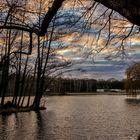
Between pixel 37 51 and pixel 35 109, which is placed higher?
pixel 37 51

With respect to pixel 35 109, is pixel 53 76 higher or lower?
higher

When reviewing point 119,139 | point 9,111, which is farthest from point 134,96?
point 119,139

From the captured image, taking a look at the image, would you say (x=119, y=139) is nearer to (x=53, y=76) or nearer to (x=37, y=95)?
(x=37, y=95)

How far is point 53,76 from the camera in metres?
52.7

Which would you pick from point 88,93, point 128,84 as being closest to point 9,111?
point 128,84

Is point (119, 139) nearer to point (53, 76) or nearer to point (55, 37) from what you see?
point (55, 37)

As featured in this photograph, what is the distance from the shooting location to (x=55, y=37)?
157ft

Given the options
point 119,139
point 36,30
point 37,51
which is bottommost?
point 119,139

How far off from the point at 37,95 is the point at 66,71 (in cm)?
552

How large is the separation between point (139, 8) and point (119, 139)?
43.5 ft

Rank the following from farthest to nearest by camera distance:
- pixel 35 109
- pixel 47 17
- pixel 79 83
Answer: pixel 79 83
pixel 35 109
pixel 47 17

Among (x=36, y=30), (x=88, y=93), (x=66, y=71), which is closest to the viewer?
(x=36, y=30)

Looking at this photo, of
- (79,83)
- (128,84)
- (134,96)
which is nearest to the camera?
(128,84)

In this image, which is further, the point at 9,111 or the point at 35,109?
the point at 35,109
